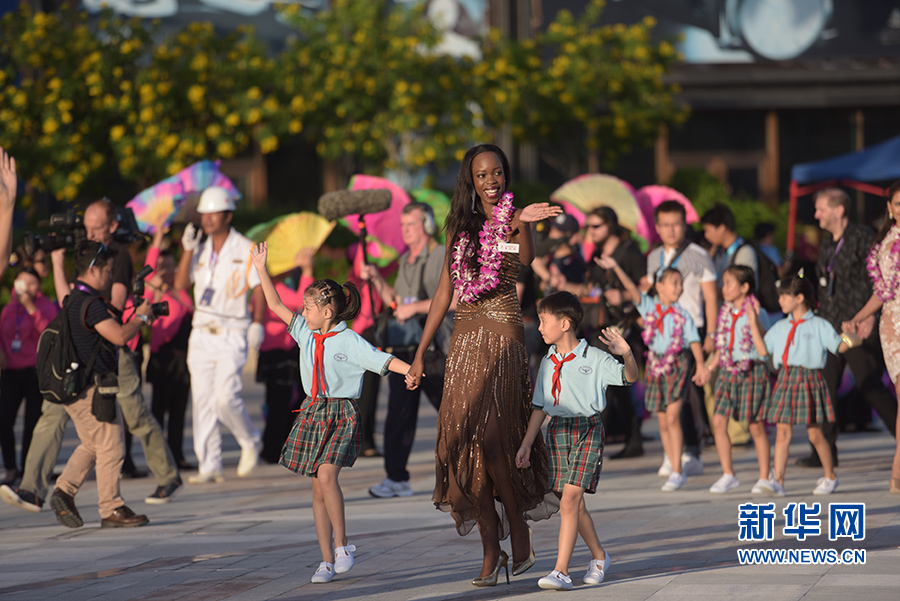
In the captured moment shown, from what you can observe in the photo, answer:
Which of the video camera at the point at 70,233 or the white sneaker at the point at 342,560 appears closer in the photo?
the white sneaker at the point at 342,560

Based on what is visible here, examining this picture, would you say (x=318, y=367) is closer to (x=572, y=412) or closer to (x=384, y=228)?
(x=572, y=412)

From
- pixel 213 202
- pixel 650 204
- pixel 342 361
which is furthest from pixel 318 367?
pixel 650 204

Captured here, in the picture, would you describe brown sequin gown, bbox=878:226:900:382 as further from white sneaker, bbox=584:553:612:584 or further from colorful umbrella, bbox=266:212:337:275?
colorful umbrella, bbox=266:212:337:275

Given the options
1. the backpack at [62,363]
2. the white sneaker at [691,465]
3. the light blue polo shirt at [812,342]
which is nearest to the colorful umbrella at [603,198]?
the white sneaker at [691,465]

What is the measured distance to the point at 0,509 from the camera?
8.72 metres

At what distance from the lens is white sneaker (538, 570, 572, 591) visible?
18.4ft

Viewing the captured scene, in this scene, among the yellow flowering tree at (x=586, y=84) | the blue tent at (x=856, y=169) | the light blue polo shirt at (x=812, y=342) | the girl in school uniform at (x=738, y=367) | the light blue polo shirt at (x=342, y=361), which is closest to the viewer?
the light blue polo shirt at (x=342, y=361)

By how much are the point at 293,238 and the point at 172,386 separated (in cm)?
160

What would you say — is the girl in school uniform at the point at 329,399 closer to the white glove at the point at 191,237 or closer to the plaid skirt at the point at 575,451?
the plaid skirt at the point at 575,451

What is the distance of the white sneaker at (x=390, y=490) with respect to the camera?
870 cm

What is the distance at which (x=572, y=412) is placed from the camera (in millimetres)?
5902

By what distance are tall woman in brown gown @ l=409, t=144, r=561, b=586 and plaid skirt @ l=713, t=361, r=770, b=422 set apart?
9.98 feet

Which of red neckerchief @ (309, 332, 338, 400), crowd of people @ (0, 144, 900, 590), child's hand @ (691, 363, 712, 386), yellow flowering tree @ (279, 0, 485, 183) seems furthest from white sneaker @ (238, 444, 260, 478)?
yellow flowering tree @ (279, 0, 485, 183)

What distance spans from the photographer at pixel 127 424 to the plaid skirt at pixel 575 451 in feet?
10.9
